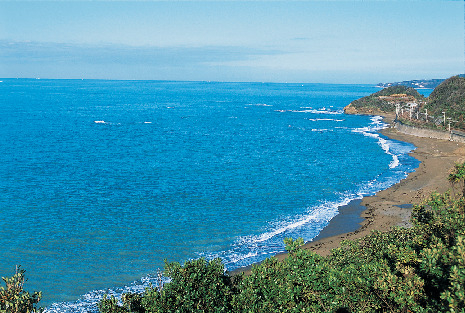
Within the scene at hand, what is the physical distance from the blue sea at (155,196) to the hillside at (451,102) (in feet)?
65.1

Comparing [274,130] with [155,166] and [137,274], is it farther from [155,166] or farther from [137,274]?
[137,274]

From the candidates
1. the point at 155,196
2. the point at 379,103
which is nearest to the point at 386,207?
the point at 155,196

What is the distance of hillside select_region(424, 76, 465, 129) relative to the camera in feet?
331

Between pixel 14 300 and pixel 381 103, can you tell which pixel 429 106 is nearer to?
A: pixel 381 103

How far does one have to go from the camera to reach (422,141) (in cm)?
9288

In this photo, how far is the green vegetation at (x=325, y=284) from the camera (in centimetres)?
1180

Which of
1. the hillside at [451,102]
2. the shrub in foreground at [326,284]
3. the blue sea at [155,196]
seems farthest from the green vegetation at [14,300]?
the hillside at [451,102]

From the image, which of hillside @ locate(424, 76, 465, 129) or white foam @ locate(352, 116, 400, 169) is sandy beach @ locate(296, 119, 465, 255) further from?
hillside @ locate(424, 76, 465, 129)

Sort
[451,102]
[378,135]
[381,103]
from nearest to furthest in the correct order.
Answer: [378,135] < [451,102] < [381,103]

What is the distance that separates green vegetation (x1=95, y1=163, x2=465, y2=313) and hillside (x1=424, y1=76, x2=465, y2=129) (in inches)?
3782

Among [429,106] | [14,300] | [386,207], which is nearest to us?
[14,300]

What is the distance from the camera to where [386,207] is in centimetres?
4531

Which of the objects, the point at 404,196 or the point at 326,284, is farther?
the point at 404,196

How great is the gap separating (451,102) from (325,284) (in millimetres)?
128426
